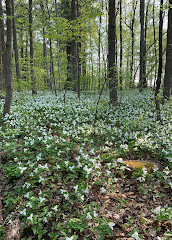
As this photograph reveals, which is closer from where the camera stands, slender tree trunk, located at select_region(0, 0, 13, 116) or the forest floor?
the forest floor

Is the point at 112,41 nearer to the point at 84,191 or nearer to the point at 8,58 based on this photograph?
the point at 8,58

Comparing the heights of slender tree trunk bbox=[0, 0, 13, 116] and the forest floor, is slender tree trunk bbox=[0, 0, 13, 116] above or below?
above

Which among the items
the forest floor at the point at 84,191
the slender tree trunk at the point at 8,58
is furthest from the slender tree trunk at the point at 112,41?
the slender tree trunk at the point at 8,58

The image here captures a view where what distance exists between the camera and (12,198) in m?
2.97

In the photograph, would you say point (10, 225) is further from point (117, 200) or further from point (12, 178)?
point (117, 200)

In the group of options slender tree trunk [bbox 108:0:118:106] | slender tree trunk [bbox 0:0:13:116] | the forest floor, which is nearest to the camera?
the forest floor

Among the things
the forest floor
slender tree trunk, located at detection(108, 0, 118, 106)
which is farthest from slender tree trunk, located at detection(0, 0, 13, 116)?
slender tree trunk, located at detection(108, 0, 118, 106)

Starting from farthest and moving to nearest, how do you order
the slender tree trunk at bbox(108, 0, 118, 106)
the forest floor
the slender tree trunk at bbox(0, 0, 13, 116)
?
the slender tree trunk at bbox(108, 0, 118, 106), the slender tree trunk at bbox(0, 0, 13, 116), the forest floor

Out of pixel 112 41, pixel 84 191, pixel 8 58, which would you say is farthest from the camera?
pixel 112 41

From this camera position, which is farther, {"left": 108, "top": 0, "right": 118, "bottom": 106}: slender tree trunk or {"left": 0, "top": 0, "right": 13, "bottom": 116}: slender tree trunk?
{"left": 108, "top": 0, "right": 118, "bottom": 106}: slender tree trunk

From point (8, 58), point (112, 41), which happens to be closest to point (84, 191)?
point (8, 58)

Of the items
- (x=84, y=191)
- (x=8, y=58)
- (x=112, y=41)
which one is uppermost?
(x=112, y=41)

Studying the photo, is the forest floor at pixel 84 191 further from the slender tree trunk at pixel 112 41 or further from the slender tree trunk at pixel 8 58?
the slender tree trunk at pixel 112 41

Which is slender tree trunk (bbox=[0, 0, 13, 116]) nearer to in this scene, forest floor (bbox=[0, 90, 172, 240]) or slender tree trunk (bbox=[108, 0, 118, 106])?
forest floor (bbox=[0, 90, 172, 240])
